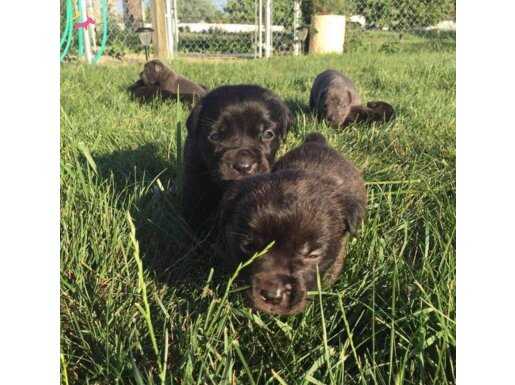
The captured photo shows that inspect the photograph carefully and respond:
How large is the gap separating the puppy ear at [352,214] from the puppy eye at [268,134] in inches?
46.1

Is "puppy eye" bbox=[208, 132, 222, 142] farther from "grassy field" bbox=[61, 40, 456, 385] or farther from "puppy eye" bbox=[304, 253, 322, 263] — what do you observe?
"puppy eye" bbox=[304, 253, 322, 263]

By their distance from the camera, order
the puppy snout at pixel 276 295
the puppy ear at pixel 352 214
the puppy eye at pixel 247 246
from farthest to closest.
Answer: the puppy ear at pixel 352 214 → the puppy eye at pixel 247 246 → the puppy snout at pixel 276 295

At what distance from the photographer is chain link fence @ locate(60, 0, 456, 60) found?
14.2 m

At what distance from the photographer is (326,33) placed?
1561 centimetres

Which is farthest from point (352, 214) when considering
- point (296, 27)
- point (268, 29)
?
point (296, 27)

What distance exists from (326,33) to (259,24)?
8.20 feet

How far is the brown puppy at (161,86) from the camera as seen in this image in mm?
6922

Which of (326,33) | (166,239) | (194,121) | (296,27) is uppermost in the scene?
(296,27)

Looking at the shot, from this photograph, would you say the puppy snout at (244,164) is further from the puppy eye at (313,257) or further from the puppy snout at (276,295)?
the puppy snout at (276,295)

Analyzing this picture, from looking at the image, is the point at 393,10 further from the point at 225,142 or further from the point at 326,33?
the point at 225,142

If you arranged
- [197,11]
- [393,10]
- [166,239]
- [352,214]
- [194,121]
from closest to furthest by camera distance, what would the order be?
[352,214] → [166,239] → [194,121] → [393,10] → [197,11]

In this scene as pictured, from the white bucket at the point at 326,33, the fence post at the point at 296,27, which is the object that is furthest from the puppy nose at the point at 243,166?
the white bucket at the point at 326,33

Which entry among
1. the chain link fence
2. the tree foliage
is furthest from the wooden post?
the tree foliage

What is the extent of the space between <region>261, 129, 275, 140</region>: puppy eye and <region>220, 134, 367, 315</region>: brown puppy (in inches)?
37.3
